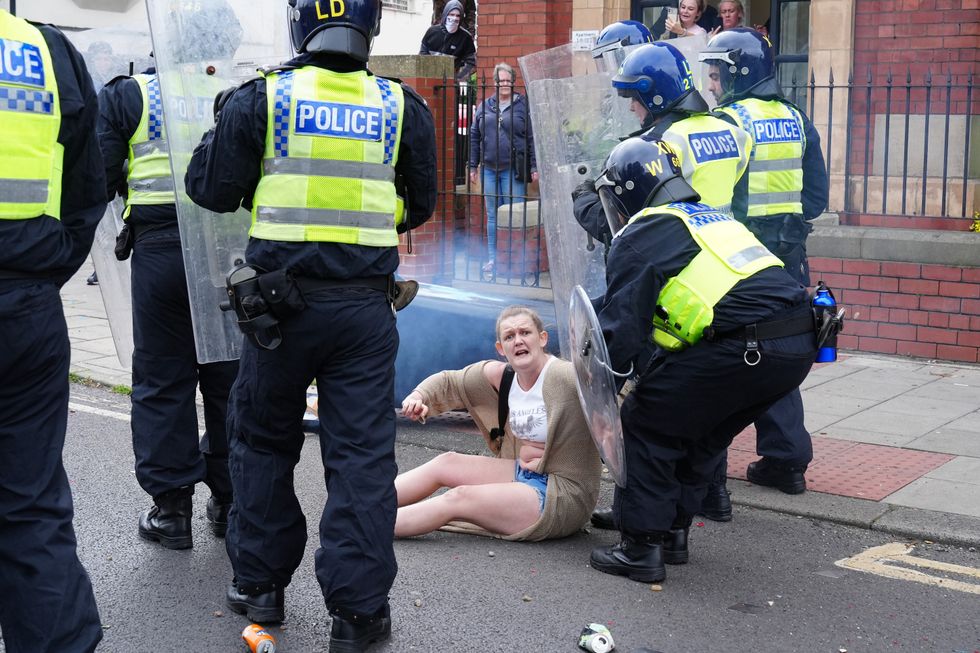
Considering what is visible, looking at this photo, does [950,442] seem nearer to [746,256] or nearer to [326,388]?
[746,256]

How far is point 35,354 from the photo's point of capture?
3.10 meters

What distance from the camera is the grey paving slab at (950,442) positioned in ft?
19.6

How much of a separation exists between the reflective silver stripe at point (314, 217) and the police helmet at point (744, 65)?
253 centimetres

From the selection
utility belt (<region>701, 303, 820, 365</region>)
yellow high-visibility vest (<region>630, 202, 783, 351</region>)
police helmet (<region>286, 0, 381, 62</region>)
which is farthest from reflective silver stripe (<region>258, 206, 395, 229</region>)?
utility belt (<region>701, 303, 820, 365</region>)

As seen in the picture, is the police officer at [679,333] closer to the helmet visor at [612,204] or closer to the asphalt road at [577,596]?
the helmet visor at [612,204]

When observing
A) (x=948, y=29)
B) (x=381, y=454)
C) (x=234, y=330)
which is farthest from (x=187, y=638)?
(x=948, y=29)

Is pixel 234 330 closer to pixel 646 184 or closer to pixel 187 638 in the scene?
pixel 187 638

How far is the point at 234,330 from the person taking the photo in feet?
14.8

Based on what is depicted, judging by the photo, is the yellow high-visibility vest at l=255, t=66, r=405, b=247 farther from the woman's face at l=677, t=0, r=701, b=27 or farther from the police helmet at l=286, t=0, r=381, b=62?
the woman's face at l=677, t=0, r=701, b=27

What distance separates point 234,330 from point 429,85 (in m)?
5.18

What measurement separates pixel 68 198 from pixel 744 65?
331 cm

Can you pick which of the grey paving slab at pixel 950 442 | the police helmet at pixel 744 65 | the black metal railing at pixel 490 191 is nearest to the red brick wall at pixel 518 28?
the black metal railing at pixel 490 191

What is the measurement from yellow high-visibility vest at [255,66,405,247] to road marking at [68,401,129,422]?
3.65m

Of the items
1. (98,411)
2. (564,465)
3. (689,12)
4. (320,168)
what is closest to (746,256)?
(564,465)
